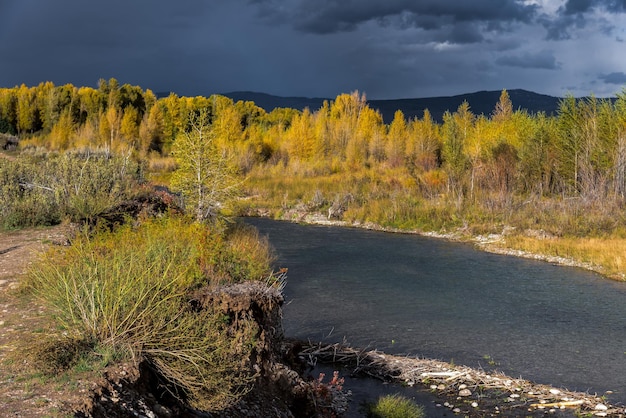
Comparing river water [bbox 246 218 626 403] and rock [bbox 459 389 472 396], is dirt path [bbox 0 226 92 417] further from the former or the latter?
rock [bbox 459 389 472 396]

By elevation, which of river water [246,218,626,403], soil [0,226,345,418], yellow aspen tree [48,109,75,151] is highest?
yellow aspen tree [48,109,75,151]

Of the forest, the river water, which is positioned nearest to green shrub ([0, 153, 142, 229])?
the forest

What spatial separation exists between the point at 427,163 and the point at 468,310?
145 feet

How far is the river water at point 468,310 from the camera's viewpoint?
14.3 m

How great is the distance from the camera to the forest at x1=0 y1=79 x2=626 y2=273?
3684 cm

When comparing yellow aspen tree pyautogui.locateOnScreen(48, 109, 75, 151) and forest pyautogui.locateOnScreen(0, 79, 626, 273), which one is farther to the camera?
yellow aspen tree pyautogui.locateOnScreen(48, 109, 75, 151)

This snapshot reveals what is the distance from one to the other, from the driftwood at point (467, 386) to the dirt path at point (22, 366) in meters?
6.61

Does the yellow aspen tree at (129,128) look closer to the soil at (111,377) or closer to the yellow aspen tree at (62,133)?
the yellow aspen tree at (62,133)

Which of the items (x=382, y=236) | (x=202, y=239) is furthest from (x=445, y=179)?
(x=202, y=239)

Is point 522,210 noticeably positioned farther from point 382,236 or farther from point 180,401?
point 180,401

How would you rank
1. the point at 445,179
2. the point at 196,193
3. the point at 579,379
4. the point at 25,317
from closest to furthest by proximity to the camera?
the point at 25,317
the point at 579,379
the point at 196,193
the point at 445,179

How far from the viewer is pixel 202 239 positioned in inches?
522

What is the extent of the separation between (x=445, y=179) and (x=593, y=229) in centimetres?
2047

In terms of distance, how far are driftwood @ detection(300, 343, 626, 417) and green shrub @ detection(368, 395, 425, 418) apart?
1017mm
